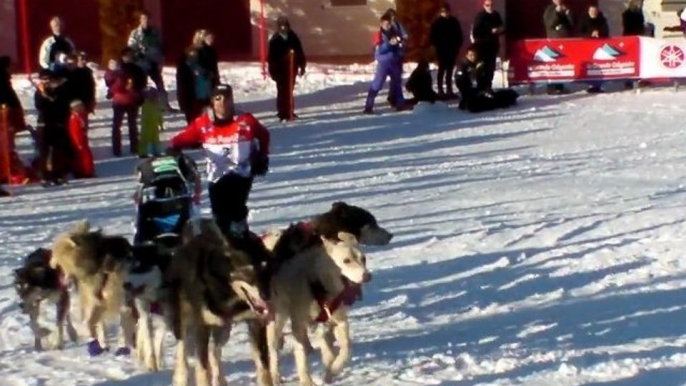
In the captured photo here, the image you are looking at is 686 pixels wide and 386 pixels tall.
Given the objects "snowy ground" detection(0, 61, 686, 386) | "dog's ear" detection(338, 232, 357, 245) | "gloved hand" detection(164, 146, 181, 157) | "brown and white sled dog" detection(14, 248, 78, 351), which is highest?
"gloved hand" detection(164, 146, 181, 157)

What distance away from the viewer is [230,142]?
9.31m

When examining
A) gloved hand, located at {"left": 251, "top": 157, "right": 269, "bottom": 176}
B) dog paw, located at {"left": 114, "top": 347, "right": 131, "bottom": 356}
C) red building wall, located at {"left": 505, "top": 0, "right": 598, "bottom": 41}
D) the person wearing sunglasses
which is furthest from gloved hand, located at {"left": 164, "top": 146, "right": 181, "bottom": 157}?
red building wall, located at {"left": 505, "top": 0, "right": 598, "bottom": 41}

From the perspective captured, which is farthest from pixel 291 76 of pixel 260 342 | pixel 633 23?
pixel 260 342

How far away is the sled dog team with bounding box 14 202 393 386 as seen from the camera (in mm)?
7828

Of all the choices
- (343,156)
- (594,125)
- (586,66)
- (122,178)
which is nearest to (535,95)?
(586,66)

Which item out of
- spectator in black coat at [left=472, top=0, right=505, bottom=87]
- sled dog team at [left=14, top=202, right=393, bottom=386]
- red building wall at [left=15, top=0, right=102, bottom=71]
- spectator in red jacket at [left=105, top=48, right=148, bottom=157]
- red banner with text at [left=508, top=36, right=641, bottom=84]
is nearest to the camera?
sled dog team at [left=14, top=202, right=393, bottom=386]

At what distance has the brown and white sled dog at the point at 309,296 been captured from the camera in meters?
8.20

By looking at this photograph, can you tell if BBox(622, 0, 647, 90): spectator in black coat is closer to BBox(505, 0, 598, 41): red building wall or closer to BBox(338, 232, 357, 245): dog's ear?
BBox(505, 0, 598, 41): red building wall

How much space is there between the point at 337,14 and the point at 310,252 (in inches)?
868

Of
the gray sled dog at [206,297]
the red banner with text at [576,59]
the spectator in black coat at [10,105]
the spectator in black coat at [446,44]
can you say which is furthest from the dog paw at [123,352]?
the red banner with text at [576,59]

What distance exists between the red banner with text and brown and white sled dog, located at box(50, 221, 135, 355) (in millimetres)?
14814

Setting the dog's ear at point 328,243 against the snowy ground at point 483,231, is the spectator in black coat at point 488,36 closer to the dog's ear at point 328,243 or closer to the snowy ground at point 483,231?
the snowy ground at point 483,231

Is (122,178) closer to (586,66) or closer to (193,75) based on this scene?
(193,75)

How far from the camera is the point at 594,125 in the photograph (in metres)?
20.1
